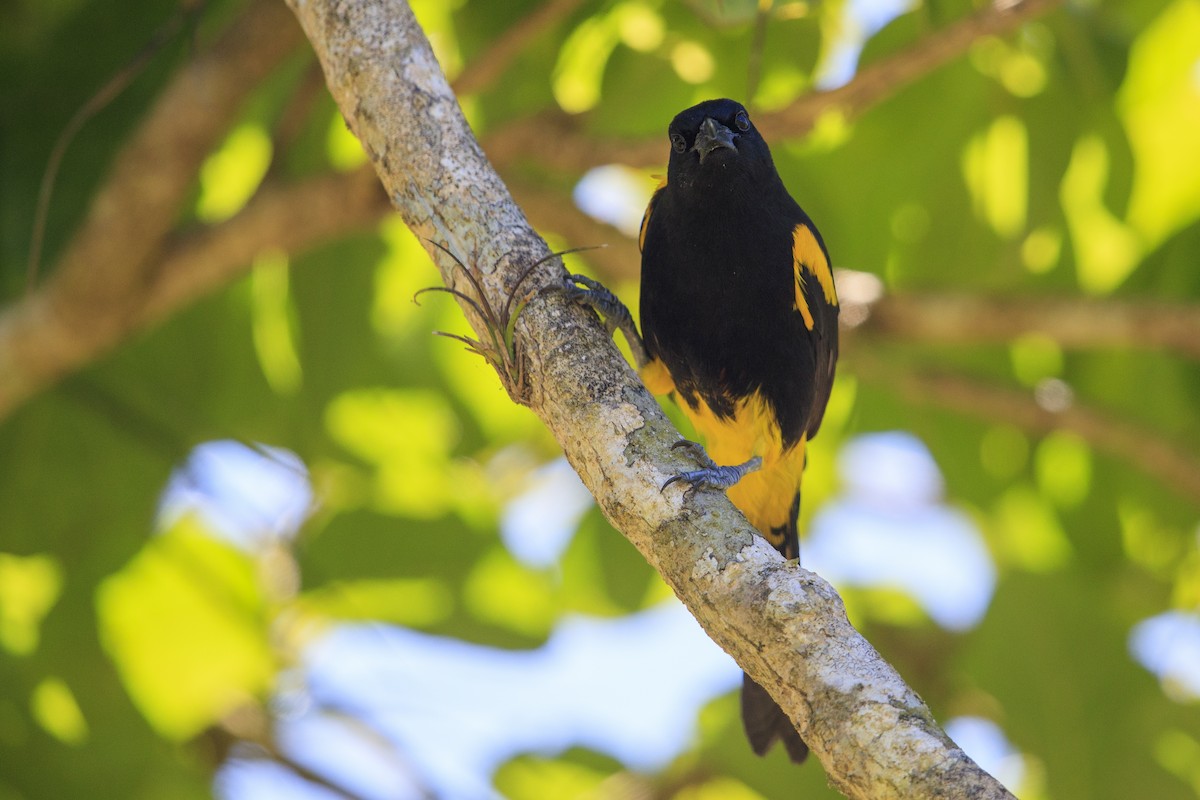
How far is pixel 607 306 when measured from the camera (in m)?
3.49

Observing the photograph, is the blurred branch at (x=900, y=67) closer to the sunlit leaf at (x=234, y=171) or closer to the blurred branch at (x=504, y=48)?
the blurred branch at (x=504, y=48)

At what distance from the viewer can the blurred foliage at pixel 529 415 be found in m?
4.51

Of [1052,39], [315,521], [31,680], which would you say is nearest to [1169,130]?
[1052,39]

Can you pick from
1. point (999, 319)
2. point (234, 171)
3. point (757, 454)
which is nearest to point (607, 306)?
point (757, 454)

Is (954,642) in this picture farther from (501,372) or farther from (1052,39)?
(501,372)

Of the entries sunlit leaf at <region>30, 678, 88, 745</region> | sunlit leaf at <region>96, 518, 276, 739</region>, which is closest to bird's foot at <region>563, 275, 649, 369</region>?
sunlit leaf at <region>96, 518, 276, 739</region>

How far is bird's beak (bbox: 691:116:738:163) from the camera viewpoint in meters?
3.44

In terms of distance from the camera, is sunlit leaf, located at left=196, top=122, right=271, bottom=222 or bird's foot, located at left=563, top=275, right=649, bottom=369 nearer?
bird's foot, located at left=563, top=275, right=649, bottom=369

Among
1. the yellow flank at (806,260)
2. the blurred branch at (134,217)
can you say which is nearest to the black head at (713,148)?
the yellow flank at (806,260)

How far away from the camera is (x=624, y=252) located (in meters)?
4.70

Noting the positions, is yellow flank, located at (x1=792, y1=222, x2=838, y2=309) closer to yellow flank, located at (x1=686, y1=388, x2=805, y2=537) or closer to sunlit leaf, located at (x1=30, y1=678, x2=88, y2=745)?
yellow flank, located at (x1=686, y1=388, x2=805, y2=537)

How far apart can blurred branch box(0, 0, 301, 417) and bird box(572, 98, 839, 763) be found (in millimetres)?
1455

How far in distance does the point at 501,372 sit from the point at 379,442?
10.1ft

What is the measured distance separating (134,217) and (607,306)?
1711 mm
